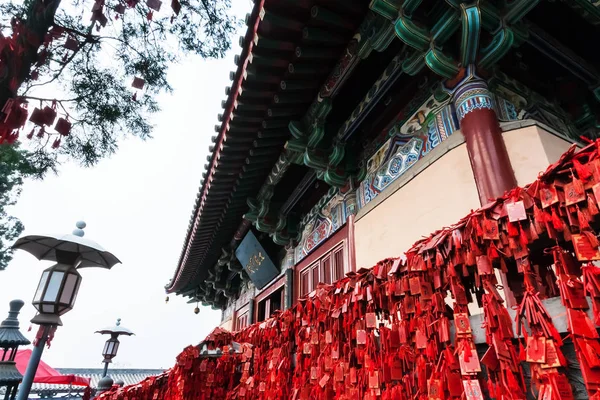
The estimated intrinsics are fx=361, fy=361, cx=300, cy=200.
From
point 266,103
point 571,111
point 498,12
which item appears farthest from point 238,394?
point 571,111

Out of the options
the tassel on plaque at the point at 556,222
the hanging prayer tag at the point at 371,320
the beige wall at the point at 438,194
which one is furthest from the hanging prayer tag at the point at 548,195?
the beige wall at the point at 438,194

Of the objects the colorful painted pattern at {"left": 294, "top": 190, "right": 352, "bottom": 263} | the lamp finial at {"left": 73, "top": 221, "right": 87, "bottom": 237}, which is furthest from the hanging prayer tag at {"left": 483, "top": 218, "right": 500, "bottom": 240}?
the lamp finial at {"left": 73, "top": 221, "right": 87, "bottom": 237}

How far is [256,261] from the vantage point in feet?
22.7

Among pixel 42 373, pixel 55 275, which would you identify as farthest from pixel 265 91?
pixel 42 373

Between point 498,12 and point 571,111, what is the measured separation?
188 cm

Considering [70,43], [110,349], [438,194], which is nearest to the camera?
[70,43]

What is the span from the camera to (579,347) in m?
1.05

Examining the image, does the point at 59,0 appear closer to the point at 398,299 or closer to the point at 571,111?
the point at 398,299

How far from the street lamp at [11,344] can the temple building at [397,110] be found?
13.1 feet

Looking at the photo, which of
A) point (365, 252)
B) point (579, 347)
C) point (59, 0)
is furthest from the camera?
point (365, 252)

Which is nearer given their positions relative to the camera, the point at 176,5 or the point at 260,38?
the point at 176,5

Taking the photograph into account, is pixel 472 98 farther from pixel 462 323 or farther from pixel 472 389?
pixel 472 389

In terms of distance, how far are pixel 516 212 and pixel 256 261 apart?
19.5ft

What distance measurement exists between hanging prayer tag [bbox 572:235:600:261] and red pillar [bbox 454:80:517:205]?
4.84 ft
